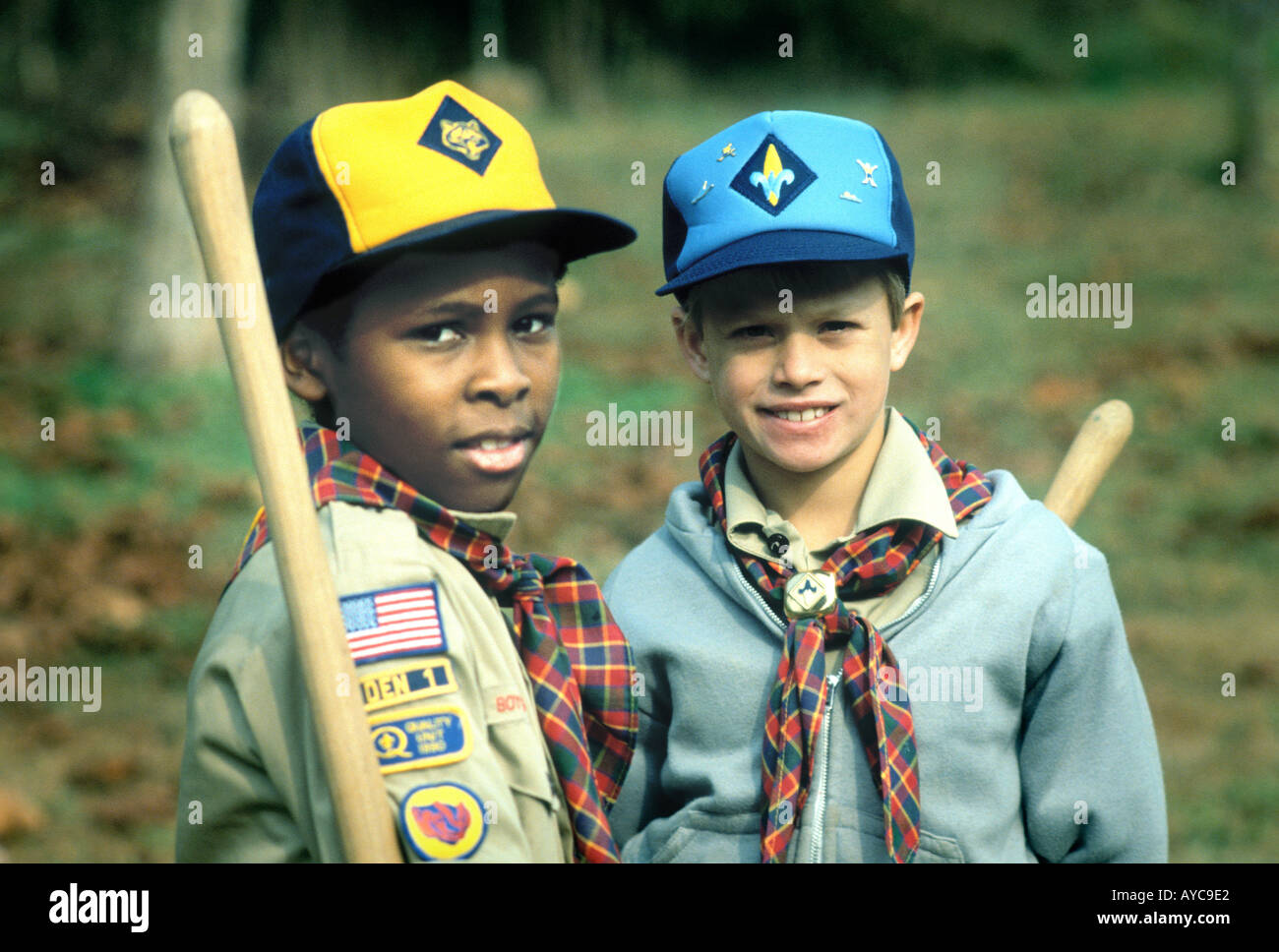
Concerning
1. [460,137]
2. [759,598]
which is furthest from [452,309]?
[759,598]

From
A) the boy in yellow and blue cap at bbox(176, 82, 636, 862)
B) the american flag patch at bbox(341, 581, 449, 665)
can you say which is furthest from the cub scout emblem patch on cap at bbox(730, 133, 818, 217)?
the american flag patch at bbox(341, 581, 449, 665)

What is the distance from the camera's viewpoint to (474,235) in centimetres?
217

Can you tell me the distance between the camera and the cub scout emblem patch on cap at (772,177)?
7.77 feet

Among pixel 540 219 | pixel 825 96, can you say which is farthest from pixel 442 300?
pixel 825 96

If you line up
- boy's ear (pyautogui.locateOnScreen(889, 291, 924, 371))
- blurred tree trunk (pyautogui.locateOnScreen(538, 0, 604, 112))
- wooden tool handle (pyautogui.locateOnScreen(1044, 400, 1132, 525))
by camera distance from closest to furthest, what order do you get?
boy's ear (pyautogui.locateOnScreen(889, 291, 924, 371)), wooden tool handle (pyautogui.locateOnScreen(1044, 400, 1132, 525)), blurred tree trunk (pyautogui.locateOnScreen(538, 0, 604, 112))

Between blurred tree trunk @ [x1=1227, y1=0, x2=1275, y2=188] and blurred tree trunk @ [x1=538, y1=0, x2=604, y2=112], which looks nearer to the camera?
blurred tree trunk @ [x1=1227, y1=0, x2=1275, y2=188]

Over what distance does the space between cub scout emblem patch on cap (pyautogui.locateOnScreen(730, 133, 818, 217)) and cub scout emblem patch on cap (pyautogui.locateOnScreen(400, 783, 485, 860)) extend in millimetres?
1042

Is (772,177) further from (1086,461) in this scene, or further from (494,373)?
(1086,461)

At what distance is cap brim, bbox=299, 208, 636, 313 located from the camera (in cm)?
211

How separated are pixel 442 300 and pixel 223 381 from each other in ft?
19.7

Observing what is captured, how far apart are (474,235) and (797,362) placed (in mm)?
Result: 538

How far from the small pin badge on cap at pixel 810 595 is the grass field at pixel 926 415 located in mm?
2525

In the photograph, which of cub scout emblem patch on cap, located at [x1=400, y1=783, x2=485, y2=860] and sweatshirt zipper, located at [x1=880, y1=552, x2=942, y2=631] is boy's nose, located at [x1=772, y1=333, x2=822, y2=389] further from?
cub scout emblem patch on cap, located at [x1=400, y1=783, x2=485, y2=860]

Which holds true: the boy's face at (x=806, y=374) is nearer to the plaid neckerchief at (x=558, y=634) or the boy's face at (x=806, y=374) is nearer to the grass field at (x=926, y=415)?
the plaid neckerchief at (x=558, y=634)
